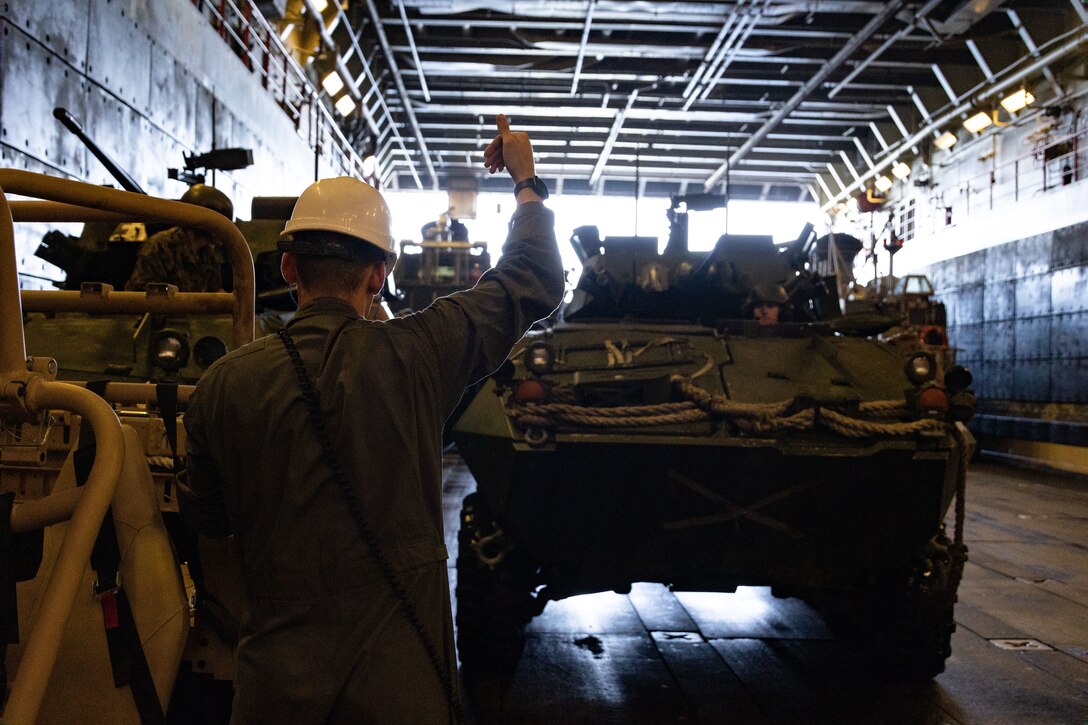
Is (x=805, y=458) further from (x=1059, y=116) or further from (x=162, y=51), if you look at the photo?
(x=1059, y=116)

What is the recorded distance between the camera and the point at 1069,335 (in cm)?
1323

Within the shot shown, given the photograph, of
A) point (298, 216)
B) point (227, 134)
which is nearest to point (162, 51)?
point (227, 134)

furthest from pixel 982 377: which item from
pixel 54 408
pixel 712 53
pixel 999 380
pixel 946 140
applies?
pixel 54 408

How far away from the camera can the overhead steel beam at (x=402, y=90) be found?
1510cm

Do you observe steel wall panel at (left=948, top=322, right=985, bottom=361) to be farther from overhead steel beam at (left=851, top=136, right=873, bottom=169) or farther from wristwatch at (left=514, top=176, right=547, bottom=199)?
wristwatch at (left=514, top=176, right=547, bottom=199)

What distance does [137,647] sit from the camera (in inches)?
76.5

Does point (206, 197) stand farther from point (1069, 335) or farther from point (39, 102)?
point (1069, 335)

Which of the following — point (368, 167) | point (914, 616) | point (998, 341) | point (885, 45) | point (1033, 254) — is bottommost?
point (914, 616)

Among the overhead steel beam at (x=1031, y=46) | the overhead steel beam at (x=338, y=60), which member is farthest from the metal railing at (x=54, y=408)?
the overhead steel beam at (x=1031, y=46)

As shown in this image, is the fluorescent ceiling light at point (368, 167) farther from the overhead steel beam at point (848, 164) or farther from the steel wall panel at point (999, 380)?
the steel wall panel at point (999, 380)

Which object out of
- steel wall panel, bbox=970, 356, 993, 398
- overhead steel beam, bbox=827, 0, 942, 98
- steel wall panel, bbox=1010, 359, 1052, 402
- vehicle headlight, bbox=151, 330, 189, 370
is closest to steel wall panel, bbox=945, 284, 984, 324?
steel wall panel, bbox=970, 356, 993, 398

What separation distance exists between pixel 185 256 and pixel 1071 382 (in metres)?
12.3

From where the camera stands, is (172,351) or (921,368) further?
(172,351)

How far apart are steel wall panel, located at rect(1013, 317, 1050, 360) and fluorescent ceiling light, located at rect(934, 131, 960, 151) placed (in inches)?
172
